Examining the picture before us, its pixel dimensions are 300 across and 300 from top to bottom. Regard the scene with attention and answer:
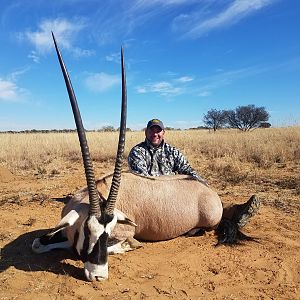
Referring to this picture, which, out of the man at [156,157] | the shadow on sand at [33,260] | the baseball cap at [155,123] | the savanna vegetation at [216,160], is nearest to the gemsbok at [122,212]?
the shadow on sand at [33,260]

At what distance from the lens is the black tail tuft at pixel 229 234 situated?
4469 millimetres

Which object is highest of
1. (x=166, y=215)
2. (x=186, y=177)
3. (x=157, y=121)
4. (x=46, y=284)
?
(x=157, y=121)

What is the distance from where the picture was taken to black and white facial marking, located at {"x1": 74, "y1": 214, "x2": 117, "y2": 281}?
10.6ft

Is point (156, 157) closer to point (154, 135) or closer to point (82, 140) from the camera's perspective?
point (154, 135)

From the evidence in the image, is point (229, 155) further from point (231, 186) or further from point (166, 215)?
point (166, 215)

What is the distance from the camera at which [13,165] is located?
10875 millimetres

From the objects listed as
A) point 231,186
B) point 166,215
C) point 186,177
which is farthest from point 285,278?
point 231,186

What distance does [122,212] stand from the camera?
160 inches

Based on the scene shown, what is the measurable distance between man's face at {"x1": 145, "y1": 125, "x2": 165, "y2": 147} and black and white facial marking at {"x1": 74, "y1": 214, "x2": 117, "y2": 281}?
95.1 inches

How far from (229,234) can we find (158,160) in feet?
5.21

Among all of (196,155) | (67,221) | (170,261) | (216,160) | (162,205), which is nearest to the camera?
(67,221)

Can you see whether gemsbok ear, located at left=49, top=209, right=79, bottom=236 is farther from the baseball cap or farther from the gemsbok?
the baseball cap

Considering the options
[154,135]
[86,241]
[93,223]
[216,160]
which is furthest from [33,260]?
[216,160]

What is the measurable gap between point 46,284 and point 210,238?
2.14m
